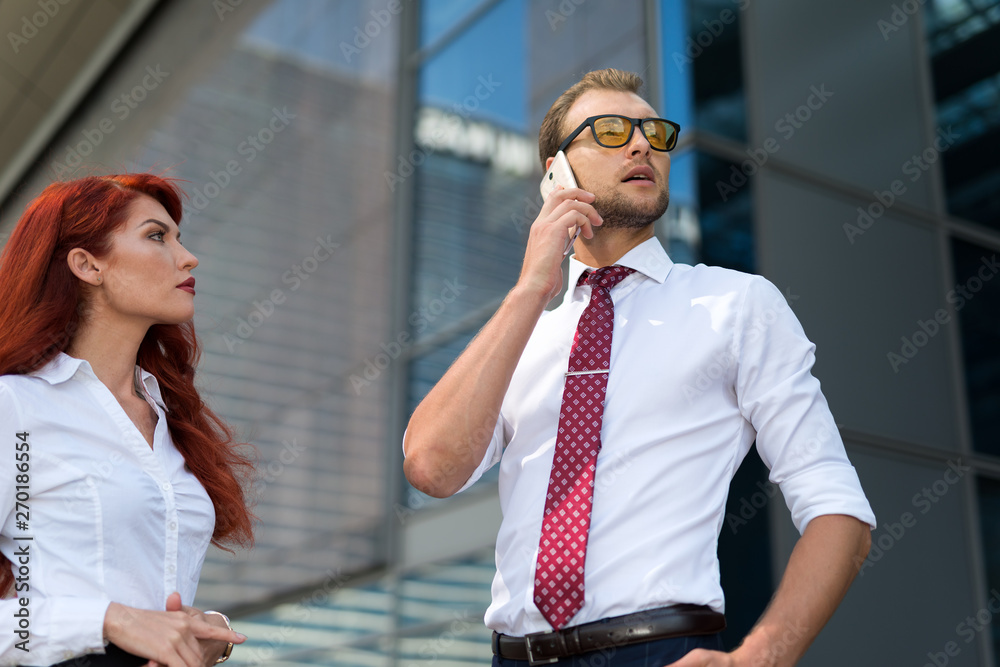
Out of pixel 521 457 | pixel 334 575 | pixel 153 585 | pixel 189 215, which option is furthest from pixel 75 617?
pixel 189 215

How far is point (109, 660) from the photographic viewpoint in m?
2.13

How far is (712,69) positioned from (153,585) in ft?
14.9

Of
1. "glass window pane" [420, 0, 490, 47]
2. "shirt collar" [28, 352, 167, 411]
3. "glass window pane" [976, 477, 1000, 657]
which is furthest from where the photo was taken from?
"glass window pane" [420, 0, 490, 47]

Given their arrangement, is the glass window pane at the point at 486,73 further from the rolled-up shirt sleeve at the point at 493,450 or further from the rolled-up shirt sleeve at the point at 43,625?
the rolled-up shirt sleeve at the point at 43,625

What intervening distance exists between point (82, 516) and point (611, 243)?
141 centimetres

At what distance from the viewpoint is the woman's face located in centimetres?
256

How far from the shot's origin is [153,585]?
2281mm

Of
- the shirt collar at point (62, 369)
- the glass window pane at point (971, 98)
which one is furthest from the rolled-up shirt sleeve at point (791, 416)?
the glass window pane at point (971, 98)

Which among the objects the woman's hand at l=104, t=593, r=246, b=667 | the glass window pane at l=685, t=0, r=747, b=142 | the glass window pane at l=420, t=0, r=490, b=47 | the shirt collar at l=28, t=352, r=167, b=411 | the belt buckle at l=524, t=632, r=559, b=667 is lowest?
the woman's hand at l=104, t=593, r=246, b=667

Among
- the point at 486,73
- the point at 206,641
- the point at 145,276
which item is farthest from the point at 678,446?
the point at 486,73

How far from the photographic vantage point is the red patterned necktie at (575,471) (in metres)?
2.12

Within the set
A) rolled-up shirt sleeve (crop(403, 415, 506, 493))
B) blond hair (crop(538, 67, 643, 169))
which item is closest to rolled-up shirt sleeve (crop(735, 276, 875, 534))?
rolled-up shirt sleeve (crop(403, 415, 506, 493))

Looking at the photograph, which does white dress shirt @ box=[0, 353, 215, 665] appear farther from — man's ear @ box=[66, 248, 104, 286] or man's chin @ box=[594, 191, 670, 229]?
man's chin @ box=[594, 191, 670, 229]

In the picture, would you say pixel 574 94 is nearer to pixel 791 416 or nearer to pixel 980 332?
pixel 791 416
